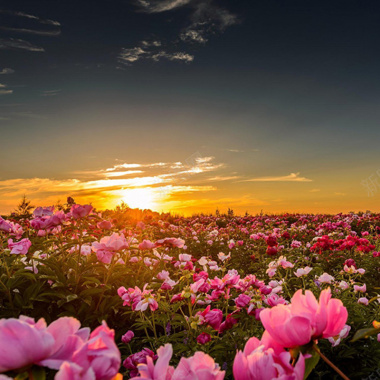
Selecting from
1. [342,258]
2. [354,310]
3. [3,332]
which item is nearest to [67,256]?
[354,310]

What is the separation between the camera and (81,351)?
618 mm

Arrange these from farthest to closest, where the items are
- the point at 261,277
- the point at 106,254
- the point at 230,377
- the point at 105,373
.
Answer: the point at 261,277 < the point at 106,254 < the point at 230,377 < the point at 105,373

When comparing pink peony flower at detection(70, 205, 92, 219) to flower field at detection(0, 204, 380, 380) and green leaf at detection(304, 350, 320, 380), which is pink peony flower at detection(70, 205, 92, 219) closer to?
flower field at detection(0, 204, 380, 380)

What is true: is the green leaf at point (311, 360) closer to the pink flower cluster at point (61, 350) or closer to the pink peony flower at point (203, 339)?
the pink flower cluster at point (61, 350)

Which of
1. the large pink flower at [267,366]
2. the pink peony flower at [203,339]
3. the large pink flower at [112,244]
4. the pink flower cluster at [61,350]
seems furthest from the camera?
the large pink flower at [112,244]

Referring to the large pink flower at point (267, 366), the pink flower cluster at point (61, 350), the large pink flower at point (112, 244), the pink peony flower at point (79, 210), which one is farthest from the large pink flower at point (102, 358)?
the pink peony flower at point (79, 210)

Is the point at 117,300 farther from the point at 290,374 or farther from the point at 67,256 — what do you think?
the point at 290,374

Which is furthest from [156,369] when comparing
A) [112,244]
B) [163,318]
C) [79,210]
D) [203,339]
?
[79,210]

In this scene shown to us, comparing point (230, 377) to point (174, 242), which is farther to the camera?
point (174, 242)

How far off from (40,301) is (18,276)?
0.96 ft

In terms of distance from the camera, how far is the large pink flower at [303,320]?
775 mm

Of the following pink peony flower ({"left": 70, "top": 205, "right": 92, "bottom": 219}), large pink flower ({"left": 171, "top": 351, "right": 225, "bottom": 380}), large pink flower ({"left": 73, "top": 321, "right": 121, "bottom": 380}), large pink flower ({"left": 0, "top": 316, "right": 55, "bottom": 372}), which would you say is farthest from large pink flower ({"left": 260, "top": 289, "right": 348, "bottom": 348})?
pink peony flower ({"left": 70, "top": 205, "right": 92, "bottom": 219})

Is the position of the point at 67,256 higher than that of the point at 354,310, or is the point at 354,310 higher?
the point at 67,256

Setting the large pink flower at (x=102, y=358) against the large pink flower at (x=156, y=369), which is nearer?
the large pink flower at (x=102, y=358)
